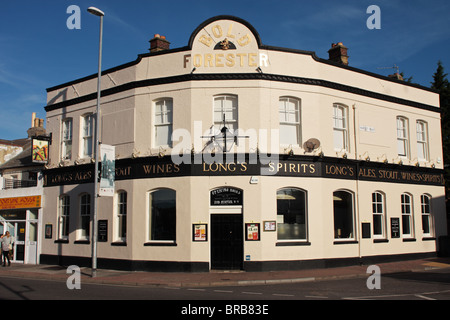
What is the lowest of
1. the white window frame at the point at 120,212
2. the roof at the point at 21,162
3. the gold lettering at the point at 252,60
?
the white window frame at the point at 120,212

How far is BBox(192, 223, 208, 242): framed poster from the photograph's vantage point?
16.7 metres

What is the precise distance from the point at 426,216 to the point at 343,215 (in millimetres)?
6332

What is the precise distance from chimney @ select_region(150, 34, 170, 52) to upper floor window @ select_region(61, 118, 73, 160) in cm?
602

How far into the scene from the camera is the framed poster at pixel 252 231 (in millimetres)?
16594

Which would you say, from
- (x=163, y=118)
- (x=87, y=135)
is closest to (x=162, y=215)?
(x=163, y=118)

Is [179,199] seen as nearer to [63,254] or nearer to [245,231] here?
[245,231]

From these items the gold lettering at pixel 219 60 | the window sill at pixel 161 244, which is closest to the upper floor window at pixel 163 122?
the gold lettering at pixel 219 60

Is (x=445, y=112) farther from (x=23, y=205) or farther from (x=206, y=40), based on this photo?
(x=23, y=205)

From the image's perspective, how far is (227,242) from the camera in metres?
16.8

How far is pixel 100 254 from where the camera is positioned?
18.8 m

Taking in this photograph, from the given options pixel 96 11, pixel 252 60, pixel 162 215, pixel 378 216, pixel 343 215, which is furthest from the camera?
pixel 378 216

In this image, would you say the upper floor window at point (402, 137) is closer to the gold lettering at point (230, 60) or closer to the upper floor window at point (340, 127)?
the upper floor window at point (340, 127)

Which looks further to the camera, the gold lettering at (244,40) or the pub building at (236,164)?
the gold lettering at (244,40)

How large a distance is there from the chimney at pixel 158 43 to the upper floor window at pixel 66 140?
6.02 meters
